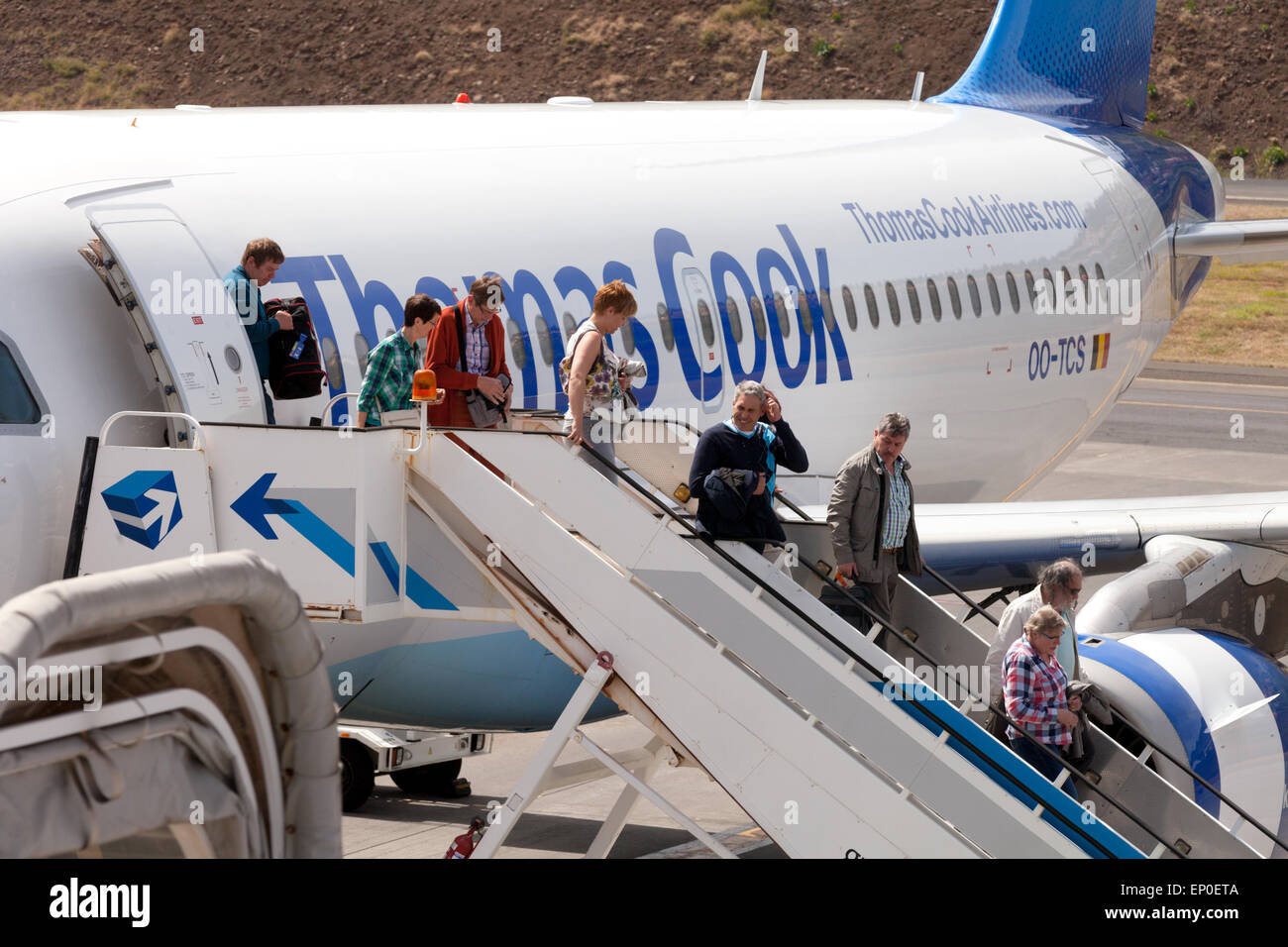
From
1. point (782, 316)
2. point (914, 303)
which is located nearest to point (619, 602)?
point (782, 316)

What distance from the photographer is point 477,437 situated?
7.73 metres

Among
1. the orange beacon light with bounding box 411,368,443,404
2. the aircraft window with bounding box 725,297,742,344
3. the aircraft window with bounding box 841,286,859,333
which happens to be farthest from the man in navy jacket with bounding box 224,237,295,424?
the aircraft window with bounding box 841,286,859,333

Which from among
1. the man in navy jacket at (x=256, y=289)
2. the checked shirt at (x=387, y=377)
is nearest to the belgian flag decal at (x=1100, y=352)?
the checked shirt at (x=387, y=377)

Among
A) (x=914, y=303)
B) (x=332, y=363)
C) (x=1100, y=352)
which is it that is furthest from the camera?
(x=1100, y=352)

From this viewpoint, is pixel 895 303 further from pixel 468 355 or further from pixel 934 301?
pixel 468 355

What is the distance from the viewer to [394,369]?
848 centimetres

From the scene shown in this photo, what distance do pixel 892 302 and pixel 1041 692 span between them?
5728mm

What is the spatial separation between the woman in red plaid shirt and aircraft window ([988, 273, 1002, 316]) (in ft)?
23.3

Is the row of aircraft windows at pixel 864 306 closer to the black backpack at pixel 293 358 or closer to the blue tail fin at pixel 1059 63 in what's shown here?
the black backpack at pixel 293 358

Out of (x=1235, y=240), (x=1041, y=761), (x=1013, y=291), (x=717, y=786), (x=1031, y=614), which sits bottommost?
(x=717, y=786)

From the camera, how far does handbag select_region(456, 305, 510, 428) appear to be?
28.3 feet

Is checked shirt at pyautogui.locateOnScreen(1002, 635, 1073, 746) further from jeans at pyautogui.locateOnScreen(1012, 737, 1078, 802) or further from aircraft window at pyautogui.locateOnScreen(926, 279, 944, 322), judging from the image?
aircraft window at pyautogui.locateOnScreen(926, 279, 944, 322)

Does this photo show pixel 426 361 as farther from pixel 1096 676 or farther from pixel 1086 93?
pixel 1086 93

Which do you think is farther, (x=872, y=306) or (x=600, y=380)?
(x=872, y=306)
